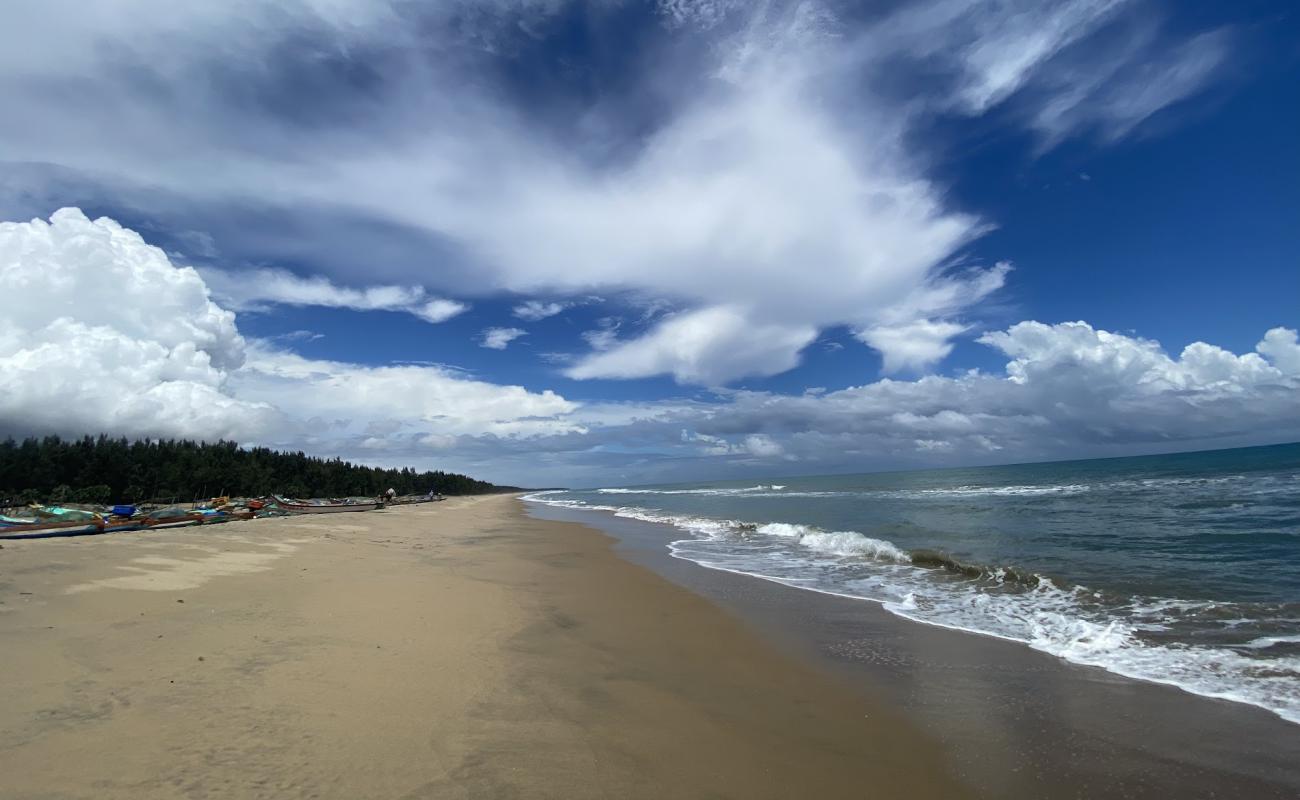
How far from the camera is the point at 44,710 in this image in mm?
4668

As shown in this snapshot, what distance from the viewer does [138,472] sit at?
57188mm

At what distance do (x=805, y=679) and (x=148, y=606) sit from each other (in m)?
9.30

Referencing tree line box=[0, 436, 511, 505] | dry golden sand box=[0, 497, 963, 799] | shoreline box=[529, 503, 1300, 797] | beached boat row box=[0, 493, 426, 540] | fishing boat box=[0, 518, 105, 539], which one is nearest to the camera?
dry golden sand box=[0, 497, 963, 799]

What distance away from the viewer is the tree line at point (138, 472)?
161ft

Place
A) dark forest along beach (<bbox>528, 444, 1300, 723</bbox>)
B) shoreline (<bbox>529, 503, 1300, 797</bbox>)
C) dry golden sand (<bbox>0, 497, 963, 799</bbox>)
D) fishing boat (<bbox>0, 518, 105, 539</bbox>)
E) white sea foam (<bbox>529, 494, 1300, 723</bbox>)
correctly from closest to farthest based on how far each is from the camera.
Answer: dry golden sand (<bbox>0, 497, 963, 799</bbox>) < shoreline (<bbox>529, 503, 1300, 797</bbox>) < white sea foam (<bbox>529, 494, 1300, 723</bbox>) < dark forest along beach (<bbox>528, 444, 1300, 723</bbox>) < fishing boat (<bbox>0, 518, 105, 539</bbox>)

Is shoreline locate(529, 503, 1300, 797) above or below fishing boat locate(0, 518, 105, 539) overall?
below

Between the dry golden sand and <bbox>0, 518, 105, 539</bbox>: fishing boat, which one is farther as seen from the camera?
<bbox>0, 518, 105, 539</bbox>: fishing boat

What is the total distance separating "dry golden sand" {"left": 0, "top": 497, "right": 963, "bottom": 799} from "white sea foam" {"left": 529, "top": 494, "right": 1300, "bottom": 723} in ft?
→ 12.5

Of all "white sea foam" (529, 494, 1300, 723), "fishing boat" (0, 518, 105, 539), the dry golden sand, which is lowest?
"white sea foam" (529, 494, 1300, 723)

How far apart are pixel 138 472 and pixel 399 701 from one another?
233 feet

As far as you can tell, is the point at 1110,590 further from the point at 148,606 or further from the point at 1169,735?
the point at 148,606

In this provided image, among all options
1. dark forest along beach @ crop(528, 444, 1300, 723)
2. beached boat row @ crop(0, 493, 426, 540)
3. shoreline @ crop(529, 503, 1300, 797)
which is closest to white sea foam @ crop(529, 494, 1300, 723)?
dark forest along beach @ crop(528, 444, 1300, 723)

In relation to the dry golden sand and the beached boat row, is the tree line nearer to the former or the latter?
A: the beached boat row

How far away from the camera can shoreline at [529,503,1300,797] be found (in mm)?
4680
